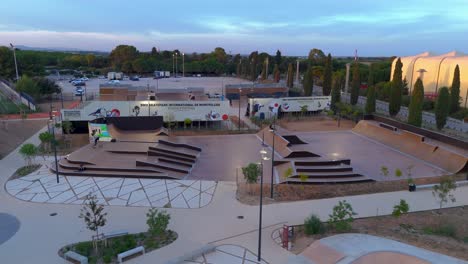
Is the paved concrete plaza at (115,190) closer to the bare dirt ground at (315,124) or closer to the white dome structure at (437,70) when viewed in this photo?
the bare dirt ground at (315,124)

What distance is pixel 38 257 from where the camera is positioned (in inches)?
460

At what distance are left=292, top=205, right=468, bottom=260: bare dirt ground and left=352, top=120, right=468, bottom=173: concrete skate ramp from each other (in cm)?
530

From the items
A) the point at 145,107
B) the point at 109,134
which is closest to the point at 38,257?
the point at 109,134

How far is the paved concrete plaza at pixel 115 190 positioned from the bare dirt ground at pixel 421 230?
5.73 m

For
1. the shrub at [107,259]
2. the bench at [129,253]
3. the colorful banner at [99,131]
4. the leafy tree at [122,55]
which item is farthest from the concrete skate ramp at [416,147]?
the leafy tree at [122,55]

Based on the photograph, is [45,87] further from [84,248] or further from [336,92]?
[84,248]

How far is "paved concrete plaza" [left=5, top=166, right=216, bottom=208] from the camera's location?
1619cm

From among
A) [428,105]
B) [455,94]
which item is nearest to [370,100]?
[455,94]

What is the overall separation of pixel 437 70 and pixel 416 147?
27130 millimetres

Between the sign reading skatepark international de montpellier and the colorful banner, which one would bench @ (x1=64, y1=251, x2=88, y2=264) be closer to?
the colorful banner

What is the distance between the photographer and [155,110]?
98.0 ft

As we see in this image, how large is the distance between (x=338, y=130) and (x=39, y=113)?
29834 mm

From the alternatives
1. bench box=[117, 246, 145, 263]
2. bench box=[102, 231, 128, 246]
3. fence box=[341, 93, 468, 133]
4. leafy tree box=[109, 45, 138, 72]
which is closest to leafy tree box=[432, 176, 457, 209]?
bench box=[117, 246, 145, 263]

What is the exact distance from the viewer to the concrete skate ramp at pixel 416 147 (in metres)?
20.6
